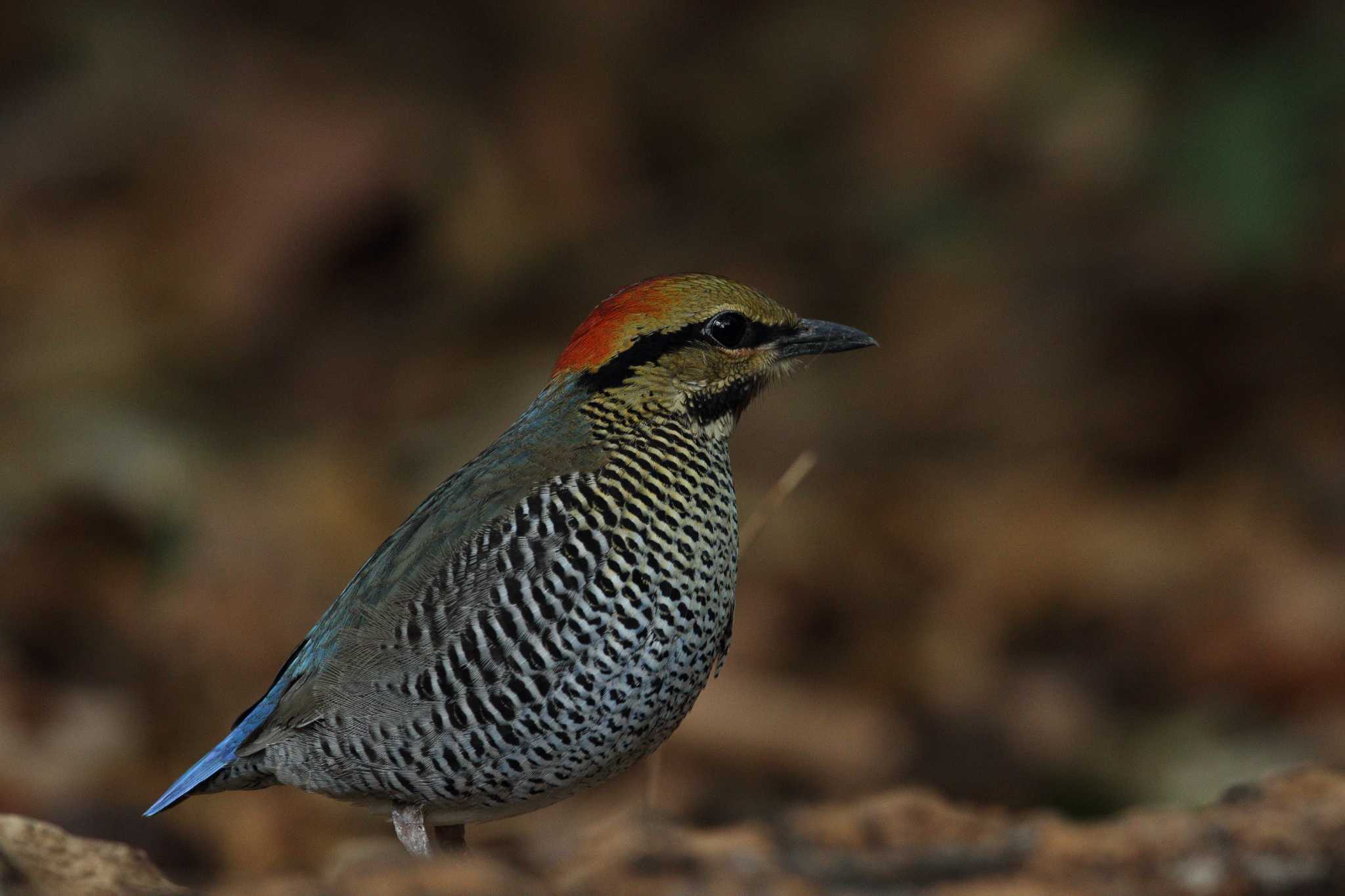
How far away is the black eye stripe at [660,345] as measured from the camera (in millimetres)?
4582

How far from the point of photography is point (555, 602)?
418 centimetres

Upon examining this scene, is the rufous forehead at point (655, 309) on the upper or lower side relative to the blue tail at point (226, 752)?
upper

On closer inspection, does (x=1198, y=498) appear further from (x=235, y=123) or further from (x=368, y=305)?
(x=235, y=123)

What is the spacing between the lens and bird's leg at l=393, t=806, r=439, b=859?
440 cm

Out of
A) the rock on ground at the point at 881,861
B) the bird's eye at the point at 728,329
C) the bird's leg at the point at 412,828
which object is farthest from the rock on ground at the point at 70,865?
the bird's eye at the point at 728,329

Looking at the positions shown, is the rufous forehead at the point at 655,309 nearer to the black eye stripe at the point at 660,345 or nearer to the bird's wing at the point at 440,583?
the black eye stripe at the point at 660,345

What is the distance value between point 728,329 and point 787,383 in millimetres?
6736

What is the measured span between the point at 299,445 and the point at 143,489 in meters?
1.17

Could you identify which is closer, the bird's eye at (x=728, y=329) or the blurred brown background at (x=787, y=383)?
the bird's eye at (x=728, y=329)

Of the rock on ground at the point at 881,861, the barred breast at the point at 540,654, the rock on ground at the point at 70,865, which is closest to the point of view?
the rock on ground at the point at 881,861

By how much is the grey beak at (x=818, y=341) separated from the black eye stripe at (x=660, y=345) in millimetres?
28

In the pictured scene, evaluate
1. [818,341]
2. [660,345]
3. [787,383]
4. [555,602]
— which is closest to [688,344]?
[660,345]

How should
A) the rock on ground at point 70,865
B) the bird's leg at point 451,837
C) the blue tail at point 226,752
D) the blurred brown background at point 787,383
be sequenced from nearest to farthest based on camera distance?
1. the rock on ground at point 70,865
2. the blue tail at point 226,752
3. the bird's leg at point 451,837
4. the blurred brown background at point 787,383

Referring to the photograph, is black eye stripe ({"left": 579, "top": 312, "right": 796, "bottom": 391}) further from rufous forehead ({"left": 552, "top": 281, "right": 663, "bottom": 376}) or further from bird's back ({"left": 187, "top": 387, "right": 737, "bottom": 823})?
bird's back ({"left": 187, "top": 387, "right": 737, "bottom": 823})
